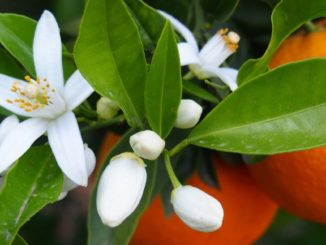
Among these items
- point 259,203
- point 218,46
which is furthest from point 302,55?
point 259,203

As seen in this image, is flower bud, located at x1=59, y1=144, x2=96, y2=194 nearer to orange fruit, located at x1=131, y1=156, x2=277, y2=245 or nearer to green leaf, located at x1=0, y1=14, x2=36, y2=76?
green leaf, located at x1=0, y1=14, x2=36, y2=76

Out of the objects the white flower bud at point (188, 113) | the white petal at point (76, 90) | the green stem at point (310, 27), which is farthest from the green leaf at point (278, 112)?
the green stem at point (310, 27)

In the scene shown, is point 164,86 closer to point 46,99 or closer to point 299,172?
point 46,99

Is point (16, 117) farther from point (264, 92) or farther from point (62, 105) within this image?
point (264, 92)

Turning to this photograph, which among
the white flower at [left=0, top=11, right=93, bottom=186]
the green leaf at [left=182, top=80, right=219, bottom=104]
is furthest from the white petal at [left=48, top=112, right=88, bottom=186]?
the green leaf at [left=182, top=80, right=219, bottom=104]

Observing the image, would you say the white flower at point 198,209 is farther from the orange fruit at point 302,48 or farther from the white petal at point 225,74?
the orange fruit at point 302,48

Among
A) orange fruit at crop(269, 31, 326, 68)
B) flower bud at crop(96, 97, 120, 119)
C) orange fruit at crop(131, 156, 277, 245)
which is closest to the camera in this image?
flower bud at crop(96, 97, 120, 119)

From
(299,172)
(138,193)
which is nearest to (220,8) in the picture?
(299,172)
